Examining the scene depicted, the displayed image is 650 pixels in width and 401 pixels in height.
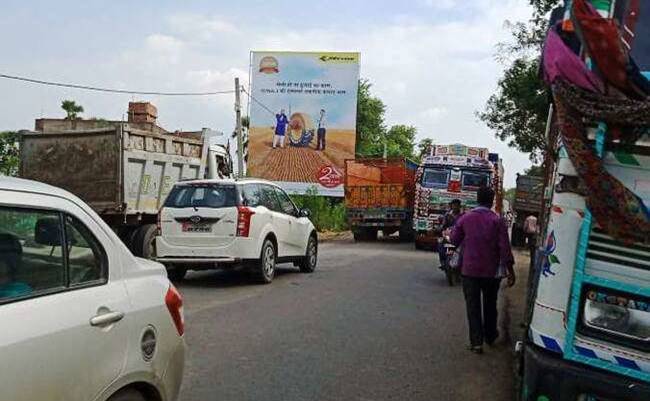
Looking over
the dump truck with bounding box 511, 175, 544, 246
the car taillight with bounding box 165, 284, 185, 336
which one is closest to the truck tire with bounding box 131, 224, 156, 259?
the car taillight with bounding box 165, 284, 185, 336

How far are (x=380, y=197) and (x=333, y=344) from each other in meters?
15.9

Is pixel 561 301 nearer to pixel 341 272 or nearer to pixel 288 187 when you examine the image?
pixel 341 272

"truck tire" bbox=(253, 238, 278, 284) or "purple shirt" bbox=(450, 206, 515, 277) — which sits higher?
"purple shirt" bbox=(450, 206, 515, 277)

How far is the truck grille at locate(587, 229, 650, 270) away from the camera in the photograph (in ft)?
11.1

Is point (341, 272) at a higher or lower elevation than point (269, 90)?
lower

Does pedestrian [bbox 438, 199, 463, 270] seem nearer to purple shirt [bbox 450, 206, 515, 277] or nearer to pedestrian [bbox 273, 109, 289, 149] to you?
purple shirt [bbox 450, 206, 515, 277]

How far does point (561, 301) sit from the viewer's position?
11.6ft

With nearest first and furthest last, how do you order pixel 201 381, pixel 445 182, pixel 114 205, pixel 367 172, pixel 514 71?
pixel 201 381
pixel 114 205
pixel 514 71
pixel 445 182
pixel 367 172

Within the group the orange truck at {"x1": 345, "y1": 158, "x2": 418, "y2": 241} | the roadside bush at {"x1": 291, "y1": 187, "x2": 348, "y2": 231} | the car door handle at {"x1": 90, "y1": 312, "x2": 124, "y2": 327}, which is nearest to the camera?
the car door handle at {"x1": 90, "y1": 312, "x2": 124, "y2": 327}

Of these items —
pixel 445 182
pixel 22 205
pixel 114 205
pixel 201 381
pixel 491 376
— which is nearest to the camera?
pixel 22 205

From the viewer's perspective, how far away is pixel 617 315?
3449mm

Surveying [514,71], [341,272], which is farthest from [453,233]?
[514,71]

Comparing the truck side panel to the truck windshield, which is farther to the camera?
the truck windshield

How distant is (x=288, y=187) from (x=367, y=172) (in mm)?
10370
